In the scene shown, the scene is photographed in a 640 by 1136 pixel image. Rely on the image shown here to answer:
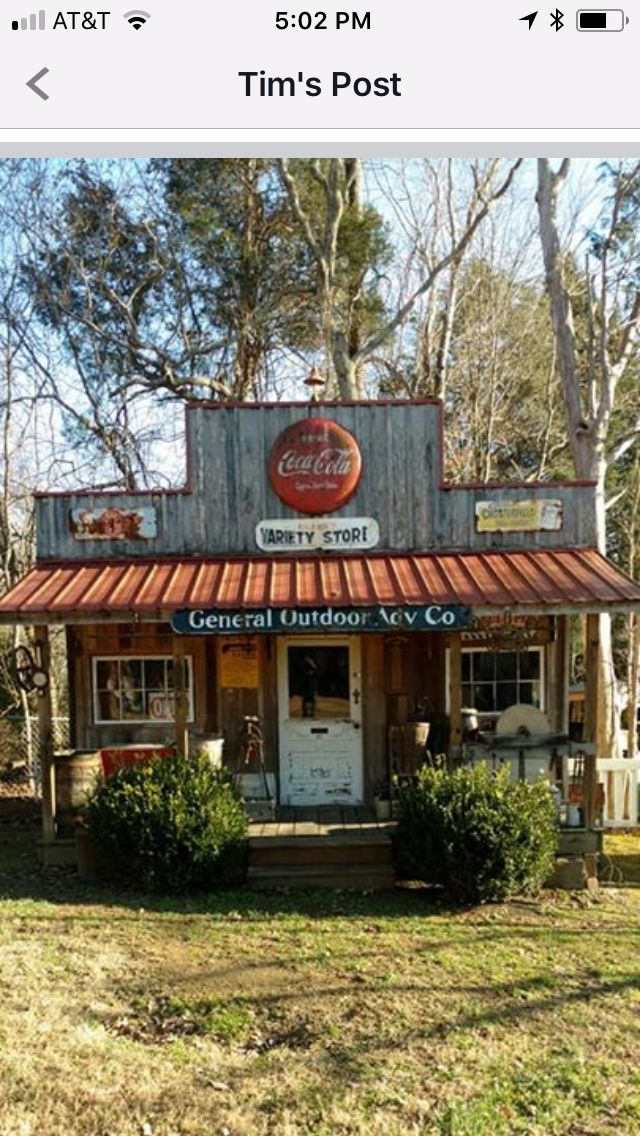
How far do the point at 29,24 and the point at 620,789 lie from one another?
9.46m

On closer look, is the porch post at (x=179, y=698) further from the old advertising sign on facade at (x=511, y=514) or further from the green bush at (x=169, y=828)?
the old advertising sign on facade at (x=511, y=514)

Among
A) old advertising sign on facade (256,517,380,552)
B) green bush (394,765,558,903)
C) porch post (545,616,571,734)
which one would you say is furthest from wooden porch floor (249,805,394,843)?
old advertising sign on facade (256,517,380,552)

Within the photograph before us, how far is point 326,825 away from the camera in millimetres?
8984

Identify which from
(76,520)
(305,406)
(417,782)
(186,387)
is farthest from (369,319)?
(417,782)

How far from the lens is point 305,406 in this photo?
9.72 metres

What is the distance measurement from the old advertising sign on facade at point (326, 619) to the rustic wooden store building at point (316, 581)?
225 millimetres

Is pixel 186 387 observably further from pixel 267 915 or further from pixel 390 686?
pixel 267 915

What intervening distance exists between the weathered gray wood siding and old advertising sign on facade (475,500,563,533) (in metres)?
0.09

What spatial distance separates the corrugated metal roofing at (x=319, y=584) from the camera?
27.3 feet

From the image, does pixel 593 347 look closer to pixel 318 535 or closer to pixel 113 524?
pixel 318 535

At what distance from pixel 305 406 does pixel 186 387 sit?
411 inches

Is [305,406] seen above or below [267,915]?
above

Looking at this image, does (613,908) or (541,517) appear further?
A: (541,517)

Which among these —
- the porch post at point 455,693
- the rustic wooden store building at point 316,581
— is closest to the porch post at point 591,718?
the rustic wooden store building at point 316,581
